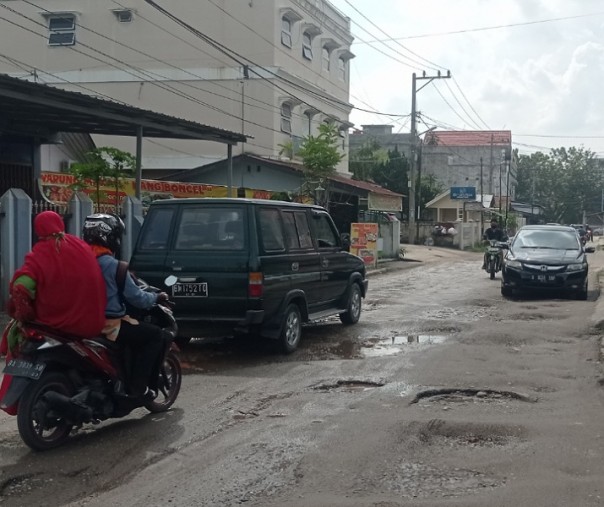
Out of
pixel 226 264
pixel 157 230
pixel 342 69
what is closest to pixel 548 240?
pixel 226 264

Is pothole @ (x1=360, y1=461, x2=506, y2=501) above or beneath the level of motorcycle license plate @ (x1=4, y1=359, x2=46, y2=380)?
beneath

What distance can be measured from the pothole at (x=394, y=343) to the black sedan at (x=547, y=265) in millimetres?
5824

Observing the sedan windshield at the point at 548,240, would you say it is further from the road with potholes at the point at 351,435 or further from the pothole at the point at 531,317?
the road with potholes at the point at 351,435

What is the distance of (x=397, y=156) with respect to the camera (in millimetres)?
57156

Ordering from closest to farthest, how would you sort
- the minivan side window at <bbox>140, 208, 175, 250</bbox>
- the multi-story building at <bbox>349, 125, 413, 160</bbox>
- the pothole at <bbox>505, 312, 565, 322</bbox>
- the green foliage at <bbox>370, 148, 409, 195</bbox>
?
1. the minivan side window at <bbox>140, 208, 175, 250</bbox>
2. the pothole at <bbox>505, 312, 565, 322</bbox>
3. the green foliage at <bbox>370, 148, 409, 195</bbox>
4. the multi-story building at <bbox>349, 125, 413, 160</bbox>

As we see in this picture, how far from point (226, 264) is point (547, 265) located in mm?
9423

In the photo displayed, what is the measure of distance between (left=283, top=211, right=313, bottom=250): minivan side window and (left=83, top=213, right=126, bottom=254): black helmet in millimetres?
3969

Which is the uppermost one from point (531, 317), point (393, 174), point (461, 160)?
point (461, 160)

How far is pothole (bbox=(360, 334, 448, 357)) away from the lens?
10.4m

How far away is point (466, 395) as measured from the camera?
779 cm

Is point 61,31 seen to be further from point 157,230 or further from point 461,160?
point 461,160

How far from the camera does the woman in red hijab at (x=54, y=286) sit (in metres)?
5.83

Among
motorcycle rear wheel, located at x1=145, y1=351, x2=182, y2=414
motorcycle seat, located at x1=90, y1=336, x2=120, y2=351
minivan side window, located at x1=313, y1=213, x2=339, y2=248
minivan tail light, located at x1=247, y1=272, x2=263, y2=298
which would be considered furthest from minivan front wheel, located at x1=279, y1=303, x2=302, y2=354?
motorcycle seat, located at x1=90, y1=336, x2=120, y2=351

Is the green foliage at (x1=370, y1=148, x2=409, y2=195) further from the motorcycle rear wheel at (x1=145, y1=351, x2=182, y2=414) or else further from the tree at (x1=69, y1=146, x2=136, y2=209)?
the motorcycle rear wheel at (x1=145, y1=351, x2=182, y2=414)
